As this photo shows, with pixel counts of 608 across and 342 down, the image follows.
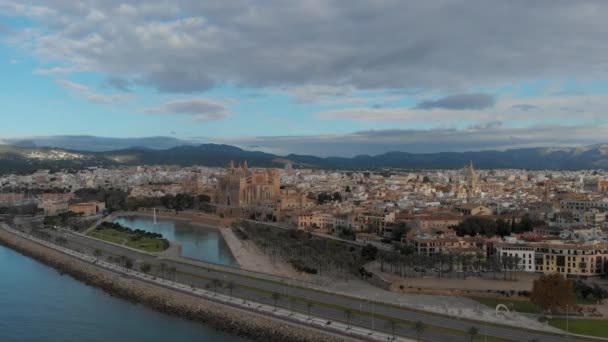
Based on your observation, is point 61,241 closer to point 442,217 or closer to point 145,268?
point 145,268

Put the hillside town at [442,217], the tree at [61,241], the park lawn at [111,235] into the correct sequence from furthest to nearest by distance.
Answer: the park lawn at [111,235]
the tree at [61,241]
the hillside town at [442,217]

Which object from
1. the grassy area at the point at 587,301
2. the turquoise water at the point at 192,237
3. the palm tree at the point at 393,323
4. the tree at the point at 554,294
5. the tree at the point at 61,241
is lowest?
the turquoise water at the point at 192,237

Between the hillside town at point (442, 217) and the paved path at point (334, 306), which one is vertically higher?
the hillside town at point (442, 217)

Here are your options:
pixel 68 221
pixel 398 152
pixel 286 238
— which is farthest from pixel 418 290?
pixel 398 152

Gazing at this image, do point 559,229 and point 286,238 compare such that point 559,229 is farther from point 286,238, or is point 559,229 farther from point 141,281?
point 141,281


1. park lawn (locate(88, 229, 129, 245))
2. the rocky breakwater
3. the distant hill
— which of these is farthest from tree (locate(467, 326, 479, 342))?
the distant hill

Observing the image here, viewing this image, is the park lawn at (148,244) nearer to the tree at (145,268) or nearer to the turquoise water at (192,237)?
the turquoise water at (192,237)

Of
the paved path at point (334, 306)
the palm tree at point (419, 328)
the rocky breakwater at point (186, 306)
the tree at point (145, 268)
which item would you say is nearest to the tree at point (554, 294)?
the paved path at point (334, 306)
